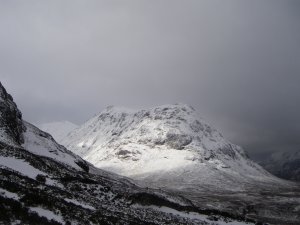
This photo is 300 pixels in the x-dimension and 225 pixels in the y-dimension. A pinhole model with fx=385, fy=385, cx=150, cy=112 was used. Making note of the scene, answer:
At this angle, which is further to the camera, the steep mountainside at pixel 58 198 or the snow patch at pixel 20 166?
the snow patch at pixel 20 166

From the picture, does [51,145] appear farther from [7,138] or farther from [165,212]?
[165,212]

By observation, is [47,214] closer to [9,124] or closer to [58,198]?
[58,198]

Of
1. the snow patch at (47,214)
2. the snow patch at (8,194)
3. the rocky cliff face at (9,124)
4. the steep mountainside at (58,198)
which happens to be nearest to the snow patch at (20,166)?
the steep mountainside at (58,198)

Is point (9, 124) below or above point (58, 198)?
above

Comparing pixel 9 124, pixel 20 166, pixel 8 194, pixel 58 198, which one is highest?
pixel 9 124

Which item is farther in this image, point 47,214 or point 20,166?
point 20,166

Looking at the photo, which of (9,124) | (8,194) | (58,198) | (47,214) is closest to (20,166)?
(58,198)

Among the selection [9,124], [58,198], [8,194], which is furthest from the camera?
[9,124]

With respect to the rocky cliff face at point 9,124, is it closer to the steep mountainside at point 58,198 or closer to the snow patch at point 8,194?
the steep mountainside at point 58,198

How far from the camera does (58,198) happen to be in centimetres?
3866

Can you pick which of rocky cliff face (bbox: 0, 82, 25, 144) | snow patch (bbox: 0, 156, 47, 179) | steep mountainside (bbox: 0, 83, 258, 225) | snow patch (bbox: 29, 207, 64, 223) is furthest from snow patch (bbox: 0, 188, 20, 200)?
rocky cliff face (bbox: 0, 82, 25, 144)

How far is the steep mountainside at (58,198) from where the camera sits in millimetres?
30984

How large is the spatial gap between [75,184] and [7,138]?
86.9 ft

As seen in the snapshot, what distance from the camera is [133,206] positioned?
57969 millimetres
